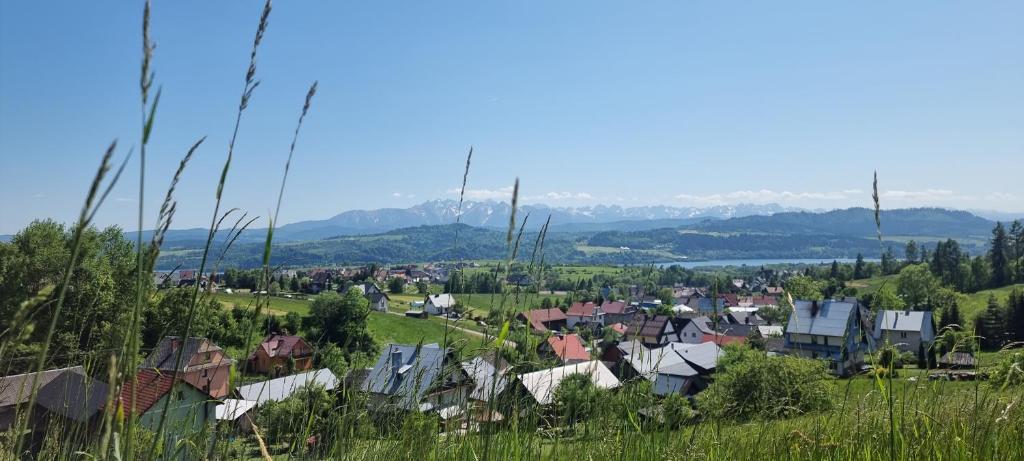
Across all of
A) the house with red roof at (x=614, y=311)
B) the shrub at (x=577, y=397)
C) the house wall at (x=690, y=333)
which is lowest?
the house with red roof at (x=614, y=311)

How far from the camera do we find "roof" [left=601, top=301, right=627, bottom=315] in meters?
99.8

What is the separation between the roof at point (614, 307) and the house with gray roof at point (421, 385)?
322 feet

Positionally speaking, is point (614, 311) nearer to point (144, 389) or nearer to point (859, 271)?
point (859, 271)

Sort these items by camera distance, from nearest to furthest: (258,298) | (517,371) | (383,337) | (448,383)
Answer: (258,298) < (517,371) < (448,383) < (383,337)

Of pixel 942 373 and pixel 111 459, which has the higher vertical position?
pixel 111 459

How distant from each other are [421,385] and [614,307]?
102 meters

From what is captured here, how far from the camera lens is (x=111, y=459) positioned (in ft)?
4.96

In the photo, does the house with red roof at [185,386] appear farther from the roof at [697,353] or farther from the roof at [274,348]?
the roof at [697,353]

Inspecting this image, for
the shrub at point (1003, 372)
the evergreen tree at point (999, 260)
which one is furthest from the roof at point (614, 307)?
the shrub at point (1003, 372)

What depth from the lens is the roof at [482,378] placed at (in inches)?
94.1

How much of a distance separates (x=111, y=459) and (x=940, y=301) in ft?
241

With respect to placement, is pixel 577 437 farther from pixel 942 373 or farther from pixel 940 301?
pixel 940 301

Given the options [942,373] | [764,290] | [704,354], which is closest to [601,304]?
[764,290]

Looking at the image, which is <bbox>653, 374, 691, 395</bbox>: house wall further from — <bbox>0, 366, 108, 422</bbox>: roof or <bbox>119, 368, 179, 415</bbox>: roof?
<bbox>0, 366, 108, 422</bbox>: roof
